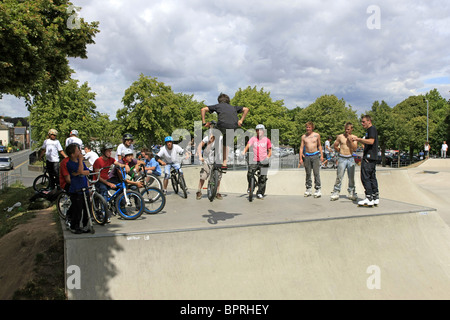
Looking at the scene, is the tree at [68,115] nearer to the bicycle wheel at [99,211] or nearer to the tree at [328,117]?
the bicycle wheel at [99,211]

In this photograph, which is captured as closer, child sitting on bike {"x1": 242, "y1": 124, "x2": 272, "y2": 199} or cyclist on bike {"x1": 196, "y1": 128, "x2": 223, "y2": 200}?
cyclist on bike {"x1": 196, "y1": 128, "x2": 223, "y2": 200}

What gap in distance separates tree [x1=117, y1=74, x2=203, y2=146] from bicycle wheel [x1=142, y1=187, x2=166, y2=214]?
69.1 feet

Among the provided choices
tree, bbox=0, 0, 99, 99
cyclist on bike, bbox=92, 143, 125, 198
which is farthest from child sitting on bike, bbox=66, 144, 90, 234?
tree, bbox=0, 0, 99, 99

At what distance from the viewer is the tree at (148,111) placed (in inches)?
1072

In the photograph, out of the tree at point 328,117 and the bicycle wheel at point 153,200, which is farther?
the tree at point 328,117

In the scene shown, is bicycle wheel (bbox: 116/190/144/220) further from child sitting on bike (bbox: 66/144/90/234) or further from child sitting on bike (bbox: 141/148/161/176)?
child sitting on bike (bbox: 141/148/161/176)

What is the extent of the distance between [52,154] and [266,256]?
673 centimetres

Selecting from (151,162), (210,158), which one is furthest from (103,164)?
(151,162)

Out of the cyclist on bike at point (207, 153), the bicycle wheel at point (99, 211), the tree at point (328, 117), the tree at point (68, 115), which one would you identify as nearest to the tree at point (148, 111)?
the tree at point (68, 115)

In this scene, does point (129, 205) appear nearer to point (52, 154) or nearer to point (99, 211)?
point (99, 211)

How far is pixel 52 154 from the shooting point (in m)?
8.75

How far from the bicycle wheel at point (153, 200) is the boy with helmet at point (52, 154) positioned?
318 cm

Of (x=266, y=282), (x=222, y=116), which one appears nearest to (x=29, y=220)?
(x=222, y=116)

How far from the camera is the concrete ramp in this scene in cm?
446
